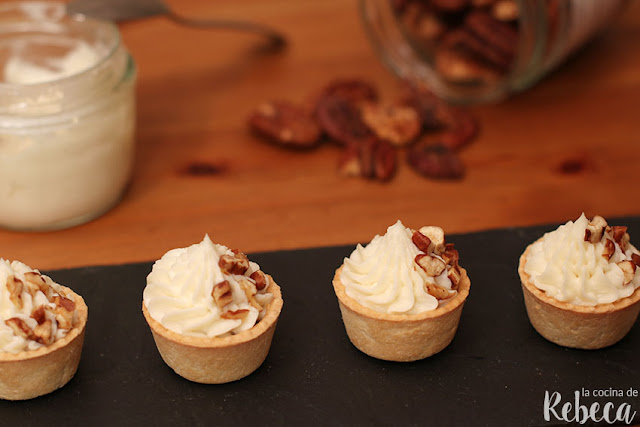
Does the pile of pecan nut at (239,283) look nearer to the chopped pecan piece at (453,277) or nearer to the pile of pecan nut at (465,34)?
the chopped pecan piece at (453,277)

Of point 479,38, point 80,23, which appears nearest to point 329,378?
point 80,23

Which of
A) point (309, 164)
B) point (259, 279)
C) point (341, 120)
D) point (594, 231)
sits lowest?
point (309, 164)

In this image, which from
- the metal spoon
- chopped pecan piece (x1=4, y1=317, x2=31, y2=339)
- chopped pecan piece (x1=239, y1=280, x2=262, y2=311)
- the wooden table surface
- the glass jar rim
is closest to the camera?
chopped pecan piece (x1=4, y1=317, x2=31, y2=339)

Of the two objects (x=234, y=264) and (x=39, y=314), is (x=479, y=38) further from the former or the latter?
(x=39, y=314)

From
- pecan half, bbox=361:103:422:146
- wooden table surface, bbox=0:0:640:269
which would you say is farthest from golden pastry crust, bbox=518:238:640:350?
pecan half, bbox=361:103:422:146

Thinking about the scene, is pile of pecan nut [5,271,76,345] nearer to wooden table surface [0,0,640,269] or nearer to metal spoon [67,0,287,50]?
wooden table surface [0,0,640,269]

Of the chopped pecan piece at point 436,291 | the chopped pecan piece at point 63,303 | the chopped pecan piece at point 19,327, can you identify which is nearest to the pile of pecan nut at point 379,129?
the chopped pecan piece at point 436,291
